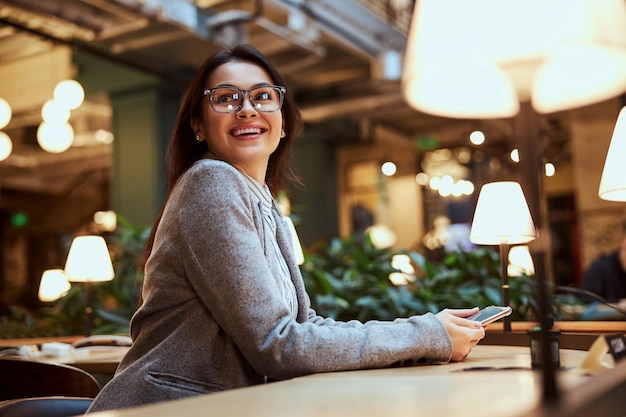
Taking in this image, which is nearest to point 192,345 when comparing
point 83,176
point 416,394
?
point 416,394

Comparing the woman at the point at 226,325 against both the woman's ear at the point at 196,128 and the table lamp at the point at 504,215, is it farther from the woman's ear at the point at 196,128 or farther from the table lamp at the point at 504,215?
the table lamp at the point at 504,215

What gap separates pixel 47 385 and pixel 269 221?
0.93 m

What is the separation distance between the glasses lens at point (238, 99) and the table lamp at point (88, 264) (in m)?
2.40

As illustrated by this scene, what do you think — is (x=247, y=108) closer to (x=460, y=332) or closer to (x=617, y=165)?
(x=460, y=332)

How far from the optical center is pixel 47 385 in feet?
6.75

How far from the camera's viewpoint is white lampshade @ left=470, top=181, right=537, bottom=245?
2.43m

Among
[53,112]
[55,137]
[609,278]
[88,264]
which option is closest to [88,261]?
[88,264]

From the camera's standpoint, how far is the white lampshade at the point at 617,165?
179 cm

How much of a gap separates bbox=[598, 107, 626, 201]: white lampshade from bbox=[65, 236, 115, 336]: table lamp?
9.16 ft

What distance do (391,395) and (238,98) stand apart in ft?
3.15

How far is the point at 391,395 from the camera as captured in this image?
3.22 feet

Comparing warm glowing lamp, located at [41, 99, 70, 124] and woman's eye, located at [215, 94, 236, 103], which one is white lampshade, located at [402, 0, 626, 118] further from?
warm glowing lamp, located at [41, 99, 70, 124]

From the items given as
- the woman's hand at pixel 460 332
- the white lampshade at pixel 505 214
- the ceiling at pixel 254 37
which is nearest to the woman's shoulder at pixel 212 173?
the woman's hand at pixel 460 332

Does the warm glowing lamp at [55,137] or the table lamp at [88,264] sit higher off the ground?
the warm glowing lamp at [55,137]
